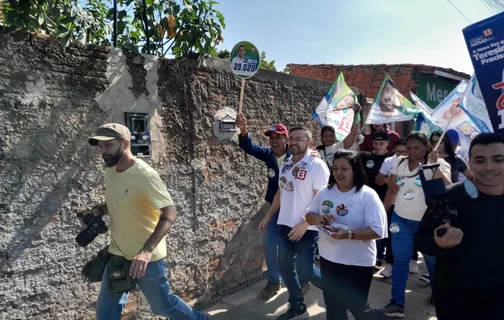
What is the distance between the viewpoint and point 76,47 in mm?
2809

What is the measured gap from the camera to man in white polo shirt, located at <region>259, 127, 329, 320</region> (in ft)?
10.7

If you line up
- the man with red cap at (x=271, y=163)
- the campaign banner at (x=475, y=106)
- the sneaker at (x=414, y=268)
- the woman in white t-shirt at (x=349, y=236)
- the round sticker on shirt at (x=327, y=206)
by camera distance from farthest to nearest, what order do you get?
the sneaker at (x=414, y=268), the man with red cap at (x=271, y=163), the campaign banner at (x=475, y=106), the round sticker on shirt at (x=327, y=206), the woman in white t-shirt at (x=349, y=236)

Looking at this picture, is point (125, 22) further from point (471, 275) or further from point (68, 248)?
point (471, 275)

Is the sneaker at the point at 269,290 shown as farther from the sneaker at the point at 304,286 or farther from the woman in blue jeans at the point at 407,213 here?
the woman in blue jeans at the point at 407,213

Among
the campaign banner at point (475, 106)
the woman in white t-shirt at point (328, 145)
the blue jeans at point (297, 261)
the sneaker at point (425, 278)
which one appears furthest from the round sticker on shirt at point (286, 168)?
the sneaker at point (425, 278)

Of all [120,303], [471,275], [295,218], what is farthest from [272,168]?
[471,275]

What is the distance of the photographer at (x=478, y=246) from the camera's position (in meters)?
1.90

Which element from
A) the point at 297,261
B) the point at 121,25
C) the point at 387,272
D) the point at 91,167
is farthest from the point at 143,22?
the point at 387,272

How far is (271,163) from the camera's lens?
398 cm

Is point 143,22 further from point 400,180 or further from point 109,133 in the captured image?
point 400,180

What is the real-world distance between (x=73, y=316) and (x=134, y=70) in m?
1.99

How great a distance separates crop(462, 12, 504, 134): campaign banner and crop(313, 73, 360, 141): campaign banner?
219 cm

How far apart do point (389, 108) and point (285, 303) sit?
3.03 meters

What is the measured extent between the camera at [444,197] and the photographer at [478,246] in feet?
0.08
